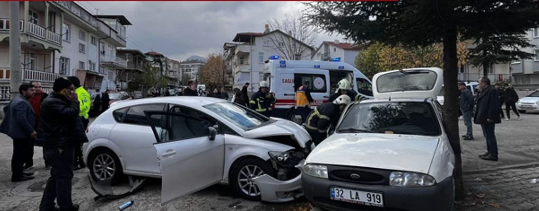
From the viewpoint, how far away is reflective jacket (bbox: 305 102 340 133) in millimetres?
5281

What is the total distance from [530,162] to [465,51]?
23.4 metres

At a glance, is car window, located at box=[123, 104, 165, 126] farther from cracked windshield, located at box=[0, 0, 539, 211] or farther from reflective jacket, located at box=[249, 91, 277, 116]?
reflective jacket, located at box=[249, 91, 277, 116]

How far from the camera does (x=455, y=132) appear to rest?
4.92 metres

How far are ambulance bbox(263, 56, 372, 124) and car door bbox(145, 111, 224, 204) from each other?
694cm

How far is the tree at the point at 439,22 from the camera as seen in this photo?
3.92m

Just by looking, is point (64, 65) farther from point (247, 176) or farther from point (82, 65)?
point (247, 176)

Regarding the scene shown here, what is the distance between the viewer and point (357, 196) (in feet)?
10.7

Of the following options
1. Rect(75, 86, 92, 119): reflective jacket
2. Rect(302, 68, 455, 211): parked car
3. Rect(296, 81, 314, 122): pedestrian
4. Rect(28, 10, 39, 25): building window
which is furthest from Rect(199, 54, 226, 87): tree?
Rect(302, 68, 455, 211): parked car

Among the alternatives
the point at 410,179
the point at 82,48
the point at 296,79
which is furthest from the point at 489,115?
the point at 82,48

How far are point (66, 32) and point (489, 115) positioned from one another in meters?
31.6

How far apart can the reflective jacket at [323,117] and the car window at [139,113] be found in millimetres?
2516

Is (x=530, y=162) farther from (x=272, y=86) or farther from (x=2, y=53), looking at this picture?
(x=2, y=53)

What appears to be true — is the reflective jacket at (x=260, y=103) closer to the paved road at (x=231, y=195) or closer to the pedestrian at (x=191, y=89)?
the pedestrian at (x=191, y=89)

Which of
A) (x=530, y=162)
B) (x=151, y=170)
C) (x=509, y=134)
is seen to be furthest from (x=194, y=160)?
(x=509, y=134)
